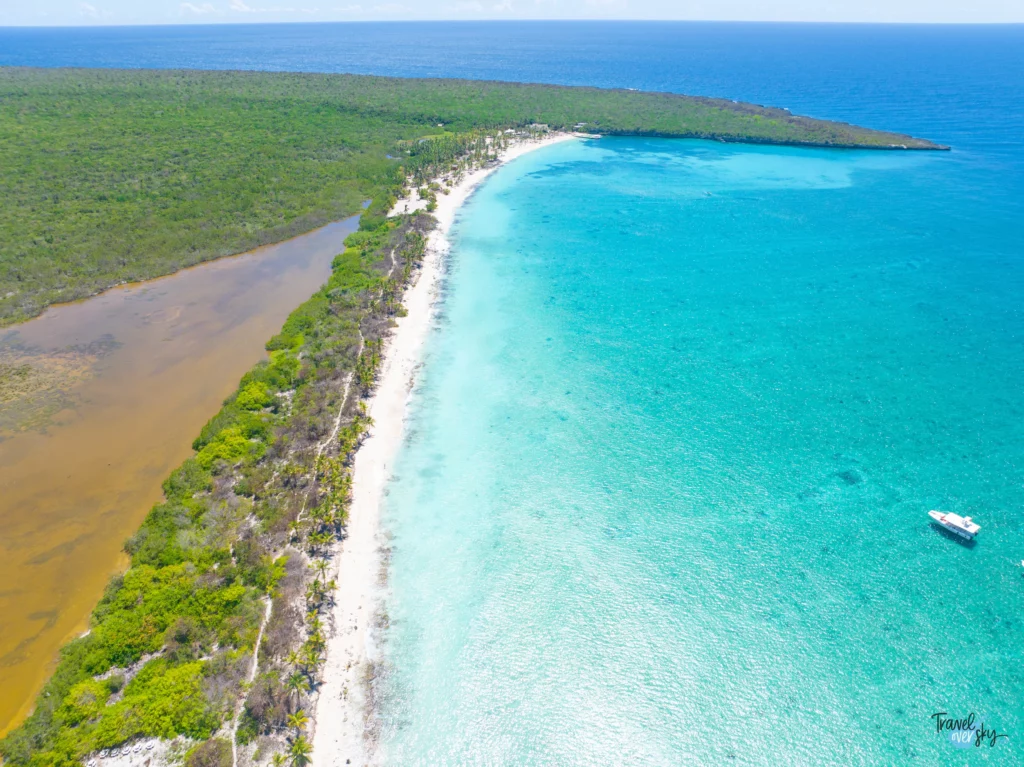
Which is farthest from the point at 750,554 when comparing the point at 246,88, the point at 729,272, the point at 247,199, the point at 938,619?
the point at 246,88

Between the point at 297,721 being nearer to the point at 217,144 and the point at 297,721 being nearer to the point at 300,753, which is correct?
the point at 300,753

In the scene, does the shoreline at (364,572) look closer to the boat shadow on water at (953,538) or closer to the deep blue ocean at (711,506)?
the deep blue ocean at (711,506)

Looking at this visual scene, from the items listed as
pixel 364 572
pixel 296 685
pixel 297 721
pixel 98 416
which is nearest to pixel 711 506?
pixel 364 572

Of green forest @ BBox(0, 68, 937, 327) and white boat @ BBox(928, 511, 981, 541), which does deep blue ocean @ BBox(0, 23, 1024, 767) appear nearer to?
white boat @ BBox(928, 511, 981, 541)

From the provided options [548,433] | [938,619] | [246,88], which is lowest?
[938,619]

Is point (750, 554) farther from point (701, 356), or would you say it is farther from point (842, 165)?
point (842, 165)

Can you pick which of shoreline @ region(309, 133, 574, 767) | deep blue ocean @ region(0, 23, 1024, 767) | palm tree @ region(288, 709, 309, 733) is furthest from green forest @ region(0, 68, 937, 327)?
palm tree @ region(288, 709, 309, 733)

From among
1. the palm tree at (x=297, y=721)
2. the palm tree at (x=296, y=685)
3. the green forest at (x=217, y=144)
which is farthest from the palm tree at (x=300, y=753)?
the green forest at (x=217, y=144)
